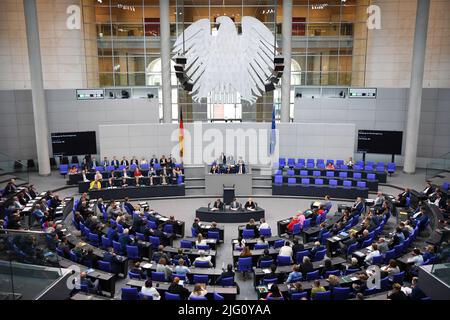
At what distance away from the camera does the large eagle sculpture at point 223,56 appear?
17.4 meters

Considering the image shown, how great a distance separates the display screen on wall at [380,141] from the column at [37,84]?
58.6 ft

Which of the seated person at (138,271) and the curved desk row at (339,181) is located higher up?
the curved desk row at (339,181)

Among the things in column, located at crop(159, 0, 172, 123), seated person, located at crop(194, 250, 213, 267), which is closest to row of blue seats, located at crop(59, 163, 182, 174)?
column, located at crop(159, 0, 172, 123)

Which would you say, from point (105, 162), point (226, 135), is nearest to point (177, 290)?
point (105, 162)

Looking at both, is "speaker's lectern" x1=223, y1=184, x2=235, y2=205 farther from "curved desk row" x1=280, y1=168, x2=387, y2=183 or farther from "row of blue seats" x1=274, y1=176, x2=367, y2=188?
"curved desk row" x1=280, y1=168, x2=387, y2=183

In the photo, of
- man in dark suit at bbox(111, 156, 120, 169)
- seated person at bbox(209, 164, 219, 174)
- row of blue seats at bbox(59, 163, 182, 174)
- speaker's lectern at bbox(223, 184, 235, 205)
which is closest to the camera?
speaker's lectern at bbox(223, 184, 235, 205)

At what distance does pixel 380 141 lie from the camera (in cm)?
2322

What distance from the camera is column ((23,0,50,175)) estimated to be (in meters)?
20.3

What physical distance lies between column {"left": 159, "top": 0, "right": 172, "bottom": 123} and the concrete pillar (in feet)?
22.2

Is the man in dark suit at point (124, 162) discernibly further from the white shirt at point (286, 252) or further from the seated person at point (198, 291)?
the seated person at point (198, 291)

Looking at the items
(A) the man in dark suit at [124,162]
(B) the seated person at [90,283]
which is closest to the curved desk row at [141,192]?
(A) the man in dark suit at [124,162]

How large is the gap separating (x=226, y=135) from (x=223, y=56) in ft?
19.5
